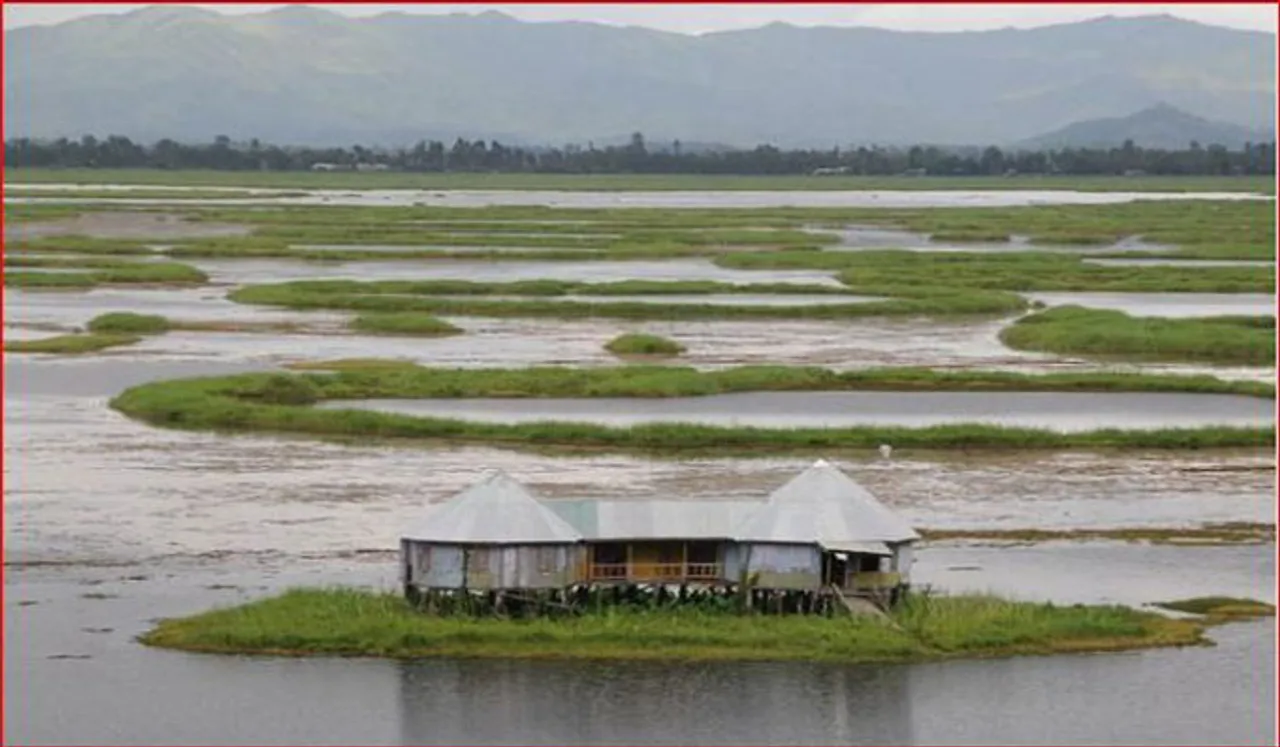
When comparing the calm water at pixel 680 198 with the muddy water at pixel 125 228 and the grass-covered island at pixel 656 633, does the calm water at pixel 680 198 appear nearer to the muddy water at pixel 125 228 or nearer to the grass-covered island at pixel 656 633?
the muddy water at pixel 125 228

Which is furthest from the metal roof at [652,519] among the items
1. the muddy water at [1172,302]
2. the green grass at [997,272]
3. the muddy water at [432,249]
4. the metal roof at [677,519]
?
the muddy water at [432,249]

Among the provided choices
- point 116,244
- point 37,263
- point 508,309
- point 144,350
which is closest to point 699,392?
point 144,350

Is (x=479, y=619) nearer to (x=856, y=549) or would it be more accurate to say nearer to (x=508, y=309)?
(x=856, y=549)

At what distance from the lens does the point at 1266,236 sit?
256 feet

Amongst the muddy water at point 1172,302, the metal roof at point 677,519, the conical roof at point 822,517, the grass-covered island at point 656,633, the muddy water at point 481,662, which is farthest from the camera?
the muddy water at point 1172,302

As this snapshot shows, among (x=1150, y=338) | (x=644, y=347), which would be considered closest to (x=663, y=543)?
(x=644, y=347)

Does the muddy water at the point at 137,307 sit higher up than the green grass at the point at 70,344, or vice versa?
the green grass at the point at 70,344

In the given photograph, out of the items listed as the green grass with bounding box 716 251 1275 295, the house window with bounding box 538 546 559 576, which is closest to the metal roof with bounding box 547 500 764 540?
the house window with bounding box 538 546 559 576

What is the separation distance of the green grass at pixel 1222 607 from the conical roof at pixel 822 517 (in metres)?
2.89

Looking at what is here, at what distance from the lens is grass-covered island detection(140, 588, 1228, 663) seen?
20125 mm

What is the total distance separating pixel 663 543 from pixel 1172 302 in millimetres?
36026

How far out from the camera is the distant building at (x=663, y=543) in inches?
814

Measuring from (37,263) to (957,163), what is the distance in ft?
395

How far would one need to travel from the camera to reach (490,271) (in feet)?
208
